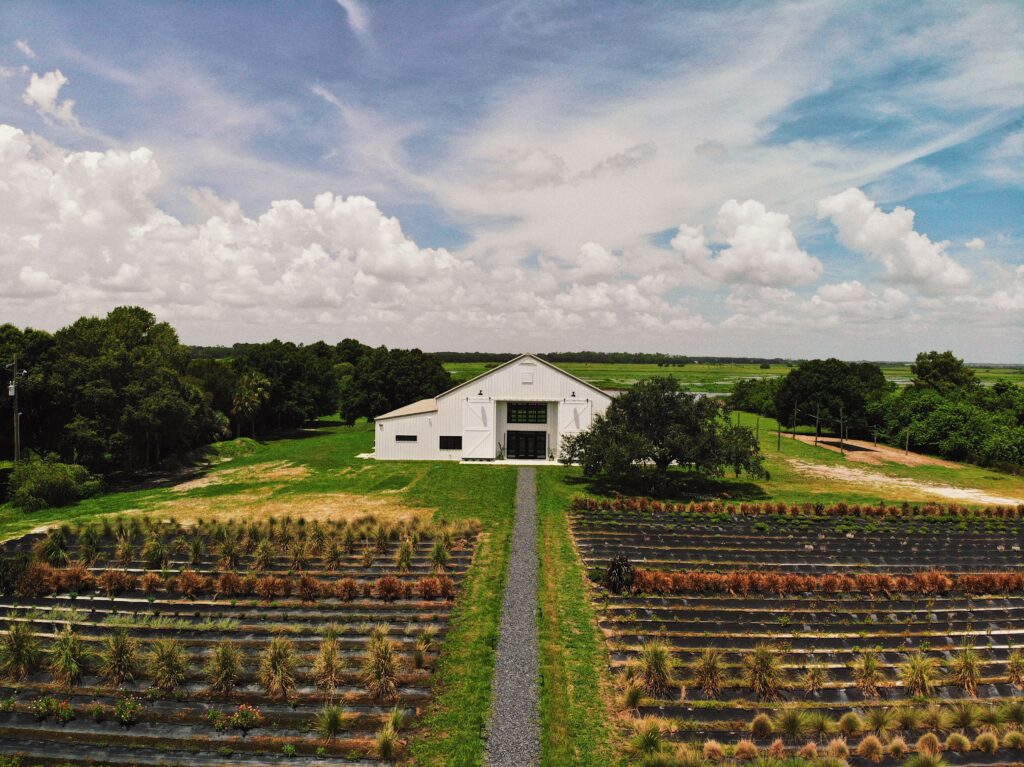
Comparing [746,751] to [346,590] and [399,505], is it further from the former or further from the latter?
[399,505]

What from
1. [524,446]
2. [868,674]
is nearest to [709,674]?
[868,674]

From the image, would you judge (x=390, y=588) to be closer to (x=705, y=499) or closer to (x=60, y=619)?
(x=60, y=619)

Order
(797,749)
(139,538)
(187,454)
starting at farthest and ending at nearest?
(187,454)
(139,538)
(797,749)

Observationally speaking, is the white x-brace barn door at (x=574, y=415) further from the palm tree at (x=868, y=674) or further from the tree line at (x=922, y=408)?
the palm tree at (x=868, y=674)

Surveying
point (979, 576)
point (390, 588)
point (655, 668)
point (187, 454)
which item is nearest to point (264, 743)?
point (390, 588)

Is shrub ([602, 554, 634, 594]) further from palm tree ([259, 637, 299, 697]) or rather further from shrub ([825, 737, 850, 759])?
palm tree ([259, 637, 299, 697])

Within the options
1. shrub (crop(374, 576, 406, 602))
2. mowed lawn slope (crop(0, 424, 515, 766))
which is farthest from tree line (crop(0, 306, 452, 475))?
shrub (crop(374, 576, 406, 602))

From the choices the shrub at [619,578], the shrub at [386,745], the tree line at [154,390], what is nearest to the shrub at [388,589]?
the shrub at [619,578]
